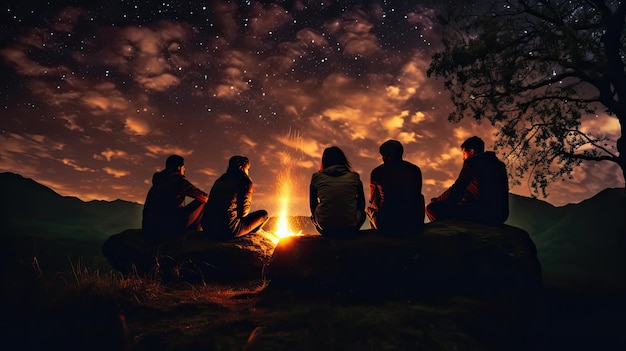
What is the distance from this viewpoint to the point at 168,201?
791 centimetres

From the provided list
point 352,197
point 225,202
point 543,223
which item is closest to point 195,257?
point 225,202

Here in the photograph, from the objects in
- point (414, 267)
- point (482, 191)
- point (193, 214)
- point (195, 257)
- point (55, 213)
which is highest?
point (482, 191)

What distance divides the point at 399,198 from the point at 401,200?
0.05 meters

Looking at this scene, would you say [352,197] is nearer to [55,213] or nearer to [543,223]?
[543,223]

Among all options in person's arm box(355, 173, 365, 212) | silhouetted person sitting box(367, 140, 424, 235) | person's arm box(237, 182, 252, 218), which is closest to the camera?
silhouetted person sitting box(367, 140, 424, 235)

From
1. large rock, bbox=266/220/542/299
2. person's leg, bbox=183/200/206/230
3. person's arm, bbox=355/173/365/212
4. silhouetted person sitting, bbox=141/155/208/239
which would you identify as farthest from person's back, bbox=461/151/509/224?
person's leg, bbox=183/200/206/230

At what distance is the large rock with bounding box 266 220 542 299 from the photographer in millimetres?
5801

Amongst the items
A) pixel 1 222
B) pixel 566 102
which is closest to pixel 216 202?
pixel 566 102

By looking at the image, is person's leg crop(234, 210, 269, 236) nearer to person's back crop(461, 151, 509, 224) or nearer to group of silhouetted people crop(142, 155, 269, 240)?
group of silhouetted people crop(142, 155, 269, 240)

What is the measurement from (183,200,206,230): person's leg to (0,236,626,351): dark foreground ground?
2549mm

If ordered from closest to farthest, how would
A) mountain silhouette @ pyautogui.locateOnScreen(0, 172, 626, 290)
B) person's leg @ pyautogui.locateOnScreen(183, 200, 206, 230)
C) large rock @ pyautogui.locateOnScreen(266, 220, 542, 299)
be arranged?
large rock @ pyautogui.locateOnScreen(266, 220, 542, 299) < person's leg @ pyautogui.locateOnScreen(183, 200, 206, 230) < mountain silhouette @ pyautogui.locateOnScreen(0, 172, 626, 290)

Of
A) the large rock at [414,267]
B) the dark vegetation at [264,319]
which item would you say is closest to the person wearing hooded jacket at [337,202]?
the large rock at [414,267]

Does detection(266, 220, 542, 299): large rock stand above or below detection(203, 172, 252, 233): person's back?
below

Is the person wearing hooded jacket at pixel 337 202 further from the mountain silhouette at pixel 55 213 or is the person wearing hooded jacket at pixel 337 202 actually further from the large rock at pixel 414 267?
the mountain silhouette at pixel 55 213
